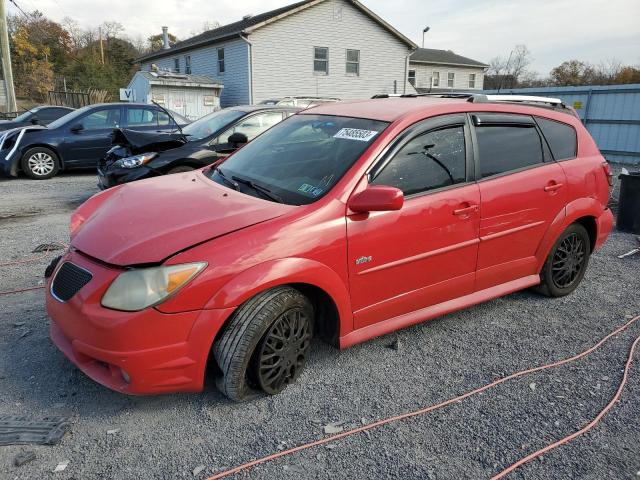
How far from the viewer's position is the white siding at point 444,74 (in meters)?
39.6

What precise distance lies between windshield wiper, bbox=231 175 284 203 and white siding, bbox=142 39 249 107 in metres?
21.3

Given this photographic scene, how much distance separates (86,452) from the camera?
2480 mm

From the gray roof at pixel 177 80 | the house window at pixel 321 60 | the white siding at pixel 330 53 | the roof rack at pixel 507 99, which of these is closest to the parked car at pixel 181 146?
the roof rack at pixel 507 99

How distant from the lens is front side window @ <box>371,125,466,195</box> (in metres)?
3.25

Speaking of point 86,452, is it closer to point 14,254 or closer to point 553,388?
point 553,388

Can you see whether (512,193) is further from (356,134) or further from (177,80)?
(177,80)

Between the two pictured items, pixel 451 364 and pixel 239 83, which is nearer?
pixel 451 364

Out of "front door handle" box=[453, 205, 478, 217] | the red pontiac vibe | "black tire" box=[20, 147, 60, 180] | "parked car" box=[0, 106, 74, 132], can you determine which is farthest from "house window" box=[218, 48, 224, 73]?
"front door handle" box=[453, 205, 478, 217]

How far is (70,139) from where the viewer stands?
10688 mm

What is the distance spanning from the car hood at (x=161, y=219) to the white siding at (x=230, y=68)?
846 inches

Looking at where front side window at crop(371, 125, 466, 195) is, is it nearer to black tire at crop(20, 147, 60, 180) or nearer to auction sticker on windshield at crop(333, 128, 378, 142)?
auction sticker on windshield at crop(333, 128, 378, 142)

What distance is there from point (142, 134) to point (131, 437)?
5.73 metres

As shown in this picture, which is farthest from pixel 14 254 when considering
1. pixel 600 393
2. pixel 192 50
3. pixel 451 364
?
pixel 192 50

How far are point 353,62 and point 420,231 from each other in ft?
82.7
